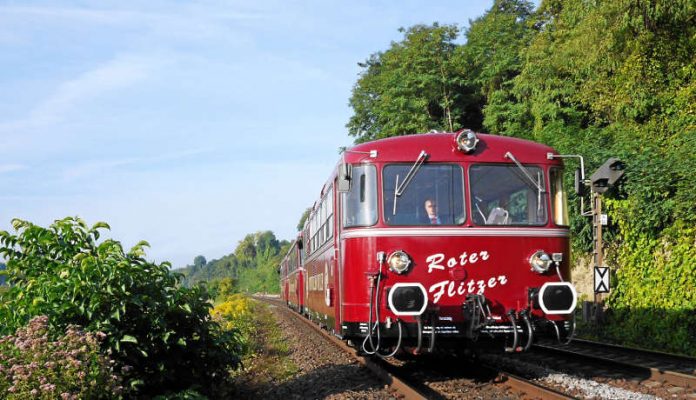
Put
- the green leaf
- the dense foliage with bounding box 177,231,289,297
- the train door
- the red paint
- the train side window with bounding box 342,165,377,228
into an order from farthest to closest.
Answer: the dense foliage with bounding box 177,231,289,297 → the train door → the train side window with bounding box 342,165,377,228 → the red paint → the green leaf

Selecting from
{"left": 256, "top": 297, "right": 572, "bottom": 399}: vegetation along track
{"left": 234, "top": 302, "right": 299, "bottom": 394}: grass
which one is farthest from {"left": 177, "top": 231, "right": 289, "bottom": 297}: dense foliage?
{"left": 256, "top": 297, "right": 572, "bottom": 399}: vegetation along track

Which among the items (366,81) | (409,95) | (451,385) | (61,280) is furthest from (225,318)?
(366,81)

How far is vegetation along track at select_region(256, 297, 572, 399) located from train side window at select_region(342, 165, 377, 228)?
202cm

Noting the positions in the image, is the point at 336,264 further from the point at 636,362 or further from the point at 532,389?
the point at 636,362

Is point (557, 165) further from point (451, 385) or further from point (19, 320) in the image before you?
point (19, 320)

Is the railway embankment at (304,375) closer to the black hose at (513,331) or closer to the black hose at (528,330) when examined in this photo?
the black hose at (513,331)

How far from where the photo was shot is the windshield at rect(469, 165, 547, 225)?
8.91m

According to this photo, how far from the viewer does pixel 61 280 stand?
6918 mm

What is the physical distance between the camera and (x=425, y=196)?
8.87 m

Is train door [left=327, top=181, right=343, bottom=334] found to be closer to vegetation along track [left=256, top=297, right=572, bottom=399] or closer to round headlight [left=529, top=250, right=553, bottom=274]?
vegetation along track [left=256, top=297, right=572, bottom=399]

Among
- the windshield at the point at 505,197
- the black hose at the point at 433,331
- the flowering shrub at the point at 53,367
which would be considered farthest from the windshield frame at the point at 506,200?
the flowering shrub at the point at 53,367

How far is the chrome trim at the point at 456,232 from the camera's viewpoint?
8625 mm

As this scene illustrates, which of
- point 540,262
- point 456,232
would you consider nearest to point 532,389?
point 540,262

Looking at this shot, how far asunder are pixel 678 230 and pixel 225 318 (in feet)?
38.1
